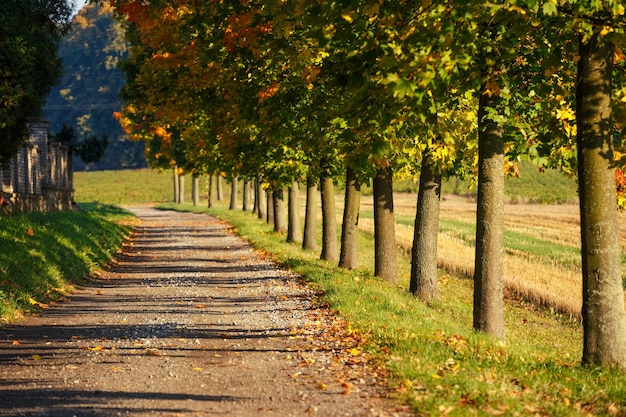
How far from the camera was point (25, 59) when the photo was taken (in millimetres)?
23578

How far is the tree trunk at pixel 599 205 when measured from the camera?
33.4 feet

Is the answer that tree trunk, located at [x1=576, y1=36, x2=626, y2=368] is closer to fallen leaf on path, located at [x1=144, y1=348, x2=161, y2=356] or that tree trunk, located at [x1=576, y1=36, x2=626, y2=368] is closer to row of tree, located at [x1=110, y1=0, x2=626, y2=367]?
row of tree, located at [x1=110, y1=0, x2=626, y2=367]

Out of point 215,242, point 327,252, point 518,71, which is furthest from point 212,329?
point 215,242

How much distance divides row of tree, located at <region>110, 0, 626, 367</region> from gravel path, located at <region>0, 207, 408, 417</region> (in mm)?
2598

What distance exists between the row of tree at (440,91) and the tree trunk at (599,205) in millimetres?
16

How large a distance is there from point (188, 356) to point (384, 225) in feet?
35.1

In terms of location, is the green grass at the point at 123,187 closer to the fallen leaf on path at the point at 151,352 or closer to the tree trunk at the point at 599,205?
the fallen leaf on path at the point at 151,352

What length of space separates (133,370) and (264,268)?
13768 millimetres

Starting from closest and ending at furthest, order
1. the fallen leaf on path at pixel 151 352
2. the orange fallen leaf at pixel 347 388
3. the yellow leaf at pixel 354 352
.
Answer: the orange fallen leaf at pixel 347 388, the yellow leaf at pixel 354 352, the fallen leaf on path at pixel 151 352

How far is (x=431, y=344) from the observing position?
1155cm

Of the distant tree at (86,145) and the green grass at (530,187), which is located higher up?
the distant tree at (86,145)

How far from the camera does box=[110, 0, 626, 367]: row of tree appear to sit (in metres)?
9.62

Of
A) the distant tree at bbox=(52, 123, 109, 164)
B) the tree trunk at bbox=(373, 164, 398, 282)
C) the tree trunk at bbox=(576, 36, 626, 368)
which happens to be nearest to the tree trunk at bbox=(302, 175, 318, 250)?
the tree trunk at bbox=(373, 164, 398, 282)

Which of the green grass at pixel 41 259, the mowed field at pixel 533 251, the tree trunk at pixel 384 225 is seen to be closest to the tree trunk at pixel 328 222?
the tree trunk at pixel 384 225
